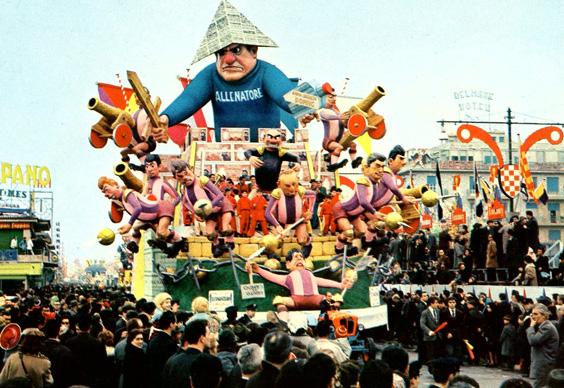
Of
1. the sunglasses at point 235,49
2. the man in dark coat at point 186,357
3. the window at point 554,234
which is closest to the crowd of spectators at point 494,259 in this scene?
the sunglasses at point 235,49

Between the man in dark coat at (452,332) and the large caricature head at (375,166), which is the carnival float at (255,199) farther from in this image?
the man in dark coat at (452,332)

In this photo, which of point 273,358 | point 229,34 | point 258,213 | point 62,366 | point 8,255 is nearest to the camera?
point 273,358

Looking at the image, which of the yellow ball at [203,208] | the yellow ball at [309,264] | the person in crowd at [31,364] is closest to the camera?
the person in crowd at [31,364]

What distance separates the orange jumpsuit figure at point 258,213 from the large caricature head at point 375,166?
281cm

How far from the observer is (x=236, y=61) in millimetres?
28422

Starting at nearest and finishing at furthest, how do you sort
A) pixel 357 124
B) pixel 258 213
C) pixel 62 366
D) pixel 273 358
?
pixel 273 358 → pixel 62 366 → pixel 258 213 → pixel 357 124

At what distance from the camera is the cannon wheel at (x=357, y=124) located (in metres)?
24.6

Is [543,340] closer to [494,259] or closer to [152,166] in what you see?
[152,166]

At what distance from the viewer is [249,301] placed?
73.1ft

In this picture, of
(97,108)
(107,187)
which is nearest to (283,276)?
(107,187)

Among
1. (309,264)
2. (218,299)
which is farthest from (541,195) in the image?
(218,299)

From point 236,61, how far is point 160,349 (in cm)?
1968

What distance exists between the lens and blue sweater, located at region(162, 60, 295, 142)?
94.3ft

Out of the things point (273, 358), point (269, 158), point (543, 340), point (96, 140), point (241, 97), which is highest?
point (241, 97)
